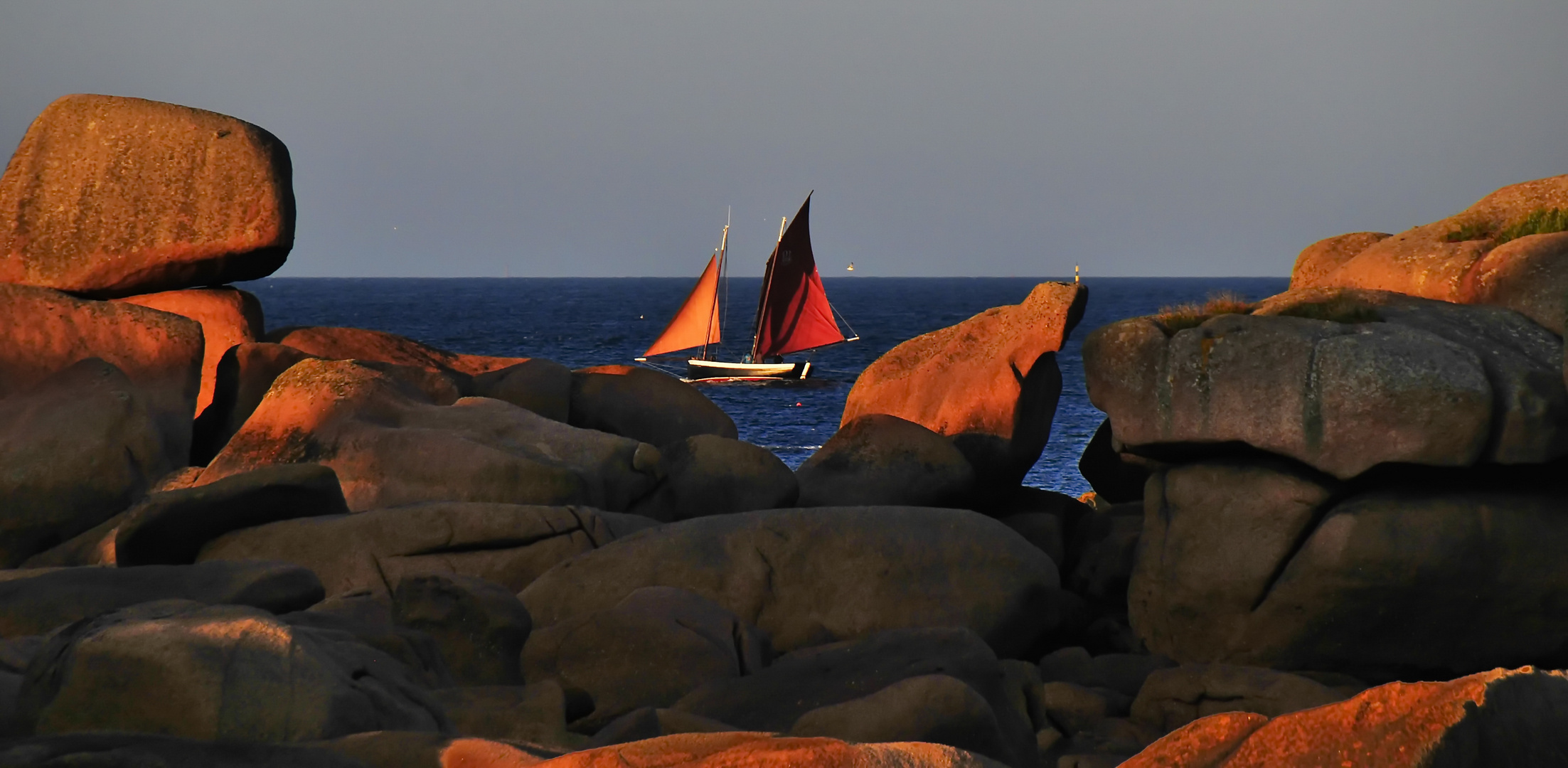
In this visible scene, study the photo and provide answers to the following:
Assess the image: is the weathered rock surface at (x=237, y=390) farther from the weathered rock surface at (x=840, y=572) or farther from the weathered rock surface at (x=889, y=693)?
the weathered rock surface at (x=889, y=693)

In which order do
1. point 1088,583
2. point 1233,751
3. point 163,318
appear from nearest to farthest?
point 1233,751
point 1088,583
point 163,318

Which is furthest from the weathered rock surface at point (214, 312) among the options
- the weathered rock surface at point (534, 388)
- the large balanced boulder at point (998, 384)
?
the large balanced boulder at point (998, 384)

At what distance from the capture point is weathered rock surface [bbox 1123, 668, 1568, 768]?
342cm

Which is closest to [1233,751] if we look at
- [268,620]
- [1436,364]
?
[268,620]

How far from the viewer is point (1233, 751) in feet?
11.6

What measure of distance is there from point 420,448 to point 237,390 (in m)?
4.56

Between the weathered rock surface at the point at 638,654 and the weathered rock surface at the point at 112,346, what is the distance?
8.34 m

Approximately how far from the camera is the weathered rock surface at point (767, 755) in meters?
3.54

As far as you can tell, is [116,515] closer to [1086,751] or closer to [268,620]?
[268,620]

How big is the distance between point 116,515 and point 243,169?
628cm

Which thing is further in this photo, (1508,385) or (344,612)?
(1508,385)

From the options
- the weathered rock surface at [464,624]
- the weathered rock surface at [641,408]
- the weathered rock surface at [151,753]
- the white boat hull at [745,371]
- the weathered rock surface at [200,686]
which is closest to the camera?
the weathered rock surface at [151,753]

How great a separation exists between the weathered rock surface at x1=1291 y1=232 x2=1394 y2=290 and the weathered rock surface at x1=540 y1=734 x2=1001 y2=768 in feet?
45.0

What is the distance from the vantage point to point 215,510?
35.3 feet
